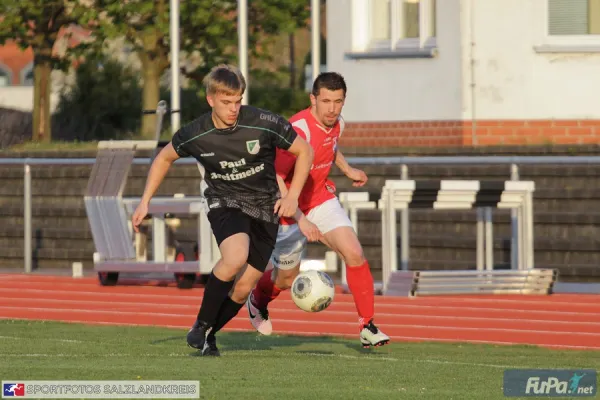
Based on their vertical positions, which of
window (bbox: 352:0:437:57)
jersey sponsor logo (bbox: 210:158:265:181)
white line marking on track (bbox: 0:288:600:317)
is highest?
window (bbox: 352:0:437:57)

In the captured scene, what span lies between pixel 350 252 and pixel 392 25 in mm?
11378

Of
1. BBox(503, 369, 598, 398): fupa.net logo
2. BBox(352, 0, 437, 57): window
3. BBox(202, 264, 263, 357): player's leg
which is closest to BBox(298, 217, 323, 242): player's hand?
BBox(202, 264, 263, 357): player's leg

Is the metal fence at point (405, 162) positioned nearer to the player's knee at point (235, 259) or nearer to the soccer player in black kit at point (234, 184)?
the soccer player in black kit at point (234, 184)

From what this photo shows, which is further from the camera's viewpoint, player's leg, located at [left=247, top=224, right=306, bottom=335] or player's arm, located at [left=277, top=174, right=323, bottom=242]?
player's leg, located at [left=247, top=224, right=306, bottom=335]

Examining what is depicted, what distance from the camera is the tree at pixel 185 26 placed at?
3059 centimetres

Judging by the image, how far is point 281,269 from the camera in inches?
523

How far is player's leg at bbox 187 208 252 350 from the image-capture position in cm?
1198

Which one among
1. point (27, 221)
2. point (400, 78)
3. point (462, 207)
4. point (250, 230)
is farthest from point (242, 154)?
point (400, 78)

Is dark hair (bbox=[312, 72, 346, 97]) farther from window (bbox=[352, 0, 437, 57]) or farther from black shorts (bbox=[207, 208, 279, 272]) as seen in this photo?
window (bbox=[352, 0, 437, 57])

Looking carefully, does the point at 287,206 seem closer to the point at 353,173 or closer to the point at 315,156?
the point at 315,156

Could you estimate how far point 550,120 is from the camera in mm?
22719

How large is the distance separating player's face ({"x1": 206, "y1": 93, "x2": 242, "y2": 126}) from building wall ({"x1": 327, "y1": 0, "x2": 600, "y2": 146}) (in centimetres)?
1128

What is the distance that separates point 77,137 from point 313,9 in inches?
344

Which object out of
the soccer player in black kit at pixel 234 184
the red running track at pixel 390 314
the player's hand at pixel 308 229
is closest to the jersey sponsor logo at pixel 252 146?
the soccer player in black kit at pixel 234 184
